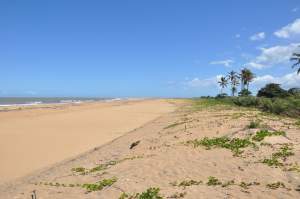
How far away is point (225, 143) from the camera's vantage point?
13039 mm

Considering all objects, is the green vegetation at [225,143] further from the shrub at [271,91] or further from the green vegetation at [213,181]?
the shrub at [271,91]

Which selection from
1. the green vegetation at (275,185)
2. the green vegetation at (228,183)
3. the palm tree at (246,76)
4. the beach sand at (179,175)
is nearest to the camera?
the green vegetation at (275,185)

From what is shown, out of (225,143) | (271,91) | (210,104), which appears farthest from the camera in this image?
(271,91)

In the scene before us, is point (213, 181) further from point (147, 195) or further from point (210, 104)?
point (210, 104)

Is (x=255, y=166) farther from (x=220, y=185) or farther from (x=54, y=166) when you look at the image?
(x=54, y=166)

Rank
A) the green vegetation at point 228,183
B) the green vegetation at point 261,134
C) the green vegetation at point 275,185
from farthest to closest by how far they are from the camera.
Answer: the green vegetation at point 261,134 → the green vegetation at point 228,183 → the green vegetation at point 275,185

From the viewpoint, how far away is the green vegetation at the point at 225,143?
12.1 m

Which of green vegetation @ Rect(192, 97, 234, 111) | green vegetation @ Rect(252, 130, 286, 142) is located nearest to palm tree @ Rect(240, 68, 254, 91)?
green vegetation @ Rect(192, 97, 234, 111)

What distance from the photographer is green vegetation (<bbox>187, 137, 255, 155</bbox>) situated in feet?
39.7

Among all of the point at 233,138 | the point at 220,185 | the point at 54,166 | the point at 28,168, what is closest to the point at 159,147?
the point at 233,138

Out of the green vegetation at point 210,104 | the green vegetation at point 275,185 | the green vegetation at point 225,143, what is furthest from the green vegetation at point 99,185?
the green vegetation at point 210,104

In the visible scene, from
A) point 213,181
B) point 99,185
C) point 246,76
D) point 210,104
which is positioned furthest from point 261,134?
point 246,76

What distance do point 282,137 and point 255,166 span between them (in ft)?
13.9

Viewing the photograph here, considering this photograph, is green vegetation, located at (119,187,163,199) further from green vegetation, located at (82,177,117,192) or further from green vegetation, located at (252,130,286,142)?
green vegetation, located at (252,130,286,142)
